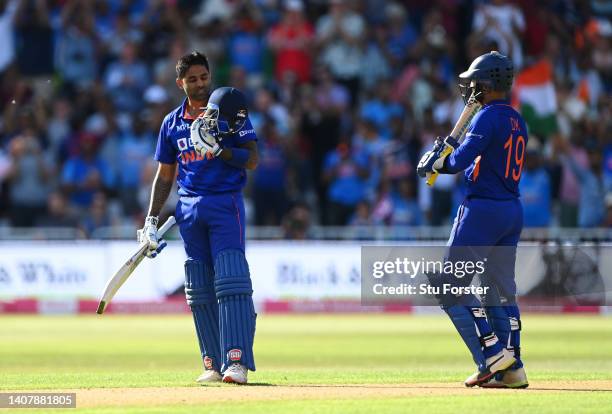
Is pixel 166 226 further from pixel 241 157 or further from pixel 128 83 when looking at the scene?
pixel 128 83

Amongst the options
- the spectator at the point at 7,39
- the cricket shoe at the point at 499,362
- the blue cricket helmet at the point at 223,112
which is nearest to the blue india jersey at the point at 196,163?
the blue cricket helmet at the point at 223,112

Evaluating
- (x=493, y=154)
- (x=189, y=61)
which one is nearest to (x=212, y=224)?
(x=189, y=61)

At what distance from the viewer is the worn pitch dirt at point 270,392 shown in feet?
30.6

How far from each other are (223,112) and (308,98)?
529 inches

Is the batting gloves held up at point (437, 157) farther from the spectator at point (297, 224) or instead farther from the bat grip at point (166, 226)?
the spectator at point (297, 224)

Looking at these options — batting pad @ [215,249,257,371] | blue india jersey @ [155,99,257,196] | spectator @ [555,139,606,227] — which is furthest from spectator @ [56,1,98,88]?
batting pad @ [215,249,257,371]

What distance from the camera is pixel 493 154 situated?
32.8 ft

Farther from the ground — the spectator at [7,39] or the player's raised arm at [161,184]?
the spectator at [7,39]

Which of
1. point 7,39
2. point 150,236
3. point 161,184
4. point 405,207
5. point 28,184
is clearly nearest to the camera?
point 150,236

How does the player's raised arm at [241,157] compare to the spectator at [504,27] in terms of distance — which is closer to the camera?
the player's raised arm at [241,157]

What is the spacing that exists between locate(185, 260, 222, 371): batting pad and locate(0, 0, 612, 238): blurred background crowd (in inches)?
453

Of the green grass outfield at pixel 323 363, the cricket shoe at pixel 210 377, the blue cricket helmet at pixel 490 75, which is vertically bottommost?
the green grass outfield at pixel 323 363

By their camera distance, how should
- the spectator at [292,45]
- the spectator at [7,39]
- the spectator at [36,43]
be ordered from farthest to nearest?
the spectator at [7,39] → the spectator at [36,43] → the spectator at [292,45]

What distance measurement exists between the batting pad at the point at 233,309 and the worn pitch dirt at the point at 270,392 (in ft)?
0.84
